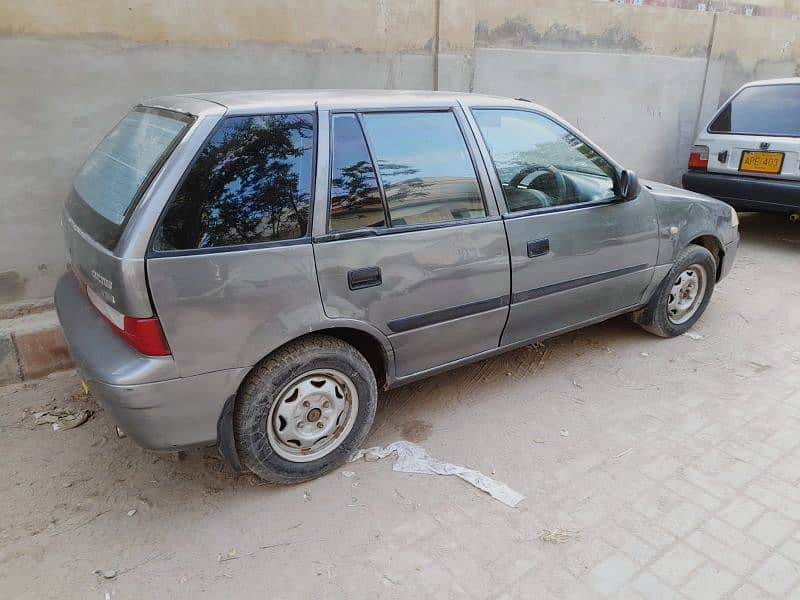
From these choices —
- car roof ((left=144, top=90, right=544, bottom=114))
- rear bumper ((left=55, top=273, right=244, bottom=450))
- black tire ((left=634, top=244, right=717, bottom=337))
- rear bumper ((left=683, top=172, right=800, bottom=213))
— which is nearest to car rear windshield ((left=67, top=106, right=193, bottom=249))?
car roof ((left=144, top=90, right=544, bottom=114))

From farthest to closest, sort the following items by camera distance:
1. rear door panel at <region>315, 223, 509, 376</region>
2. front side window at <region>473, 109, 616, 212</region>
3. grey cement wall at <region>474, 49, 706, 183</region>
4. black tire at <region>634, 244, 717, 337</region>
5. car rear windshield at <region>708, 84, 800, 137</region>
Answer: car rear windshield at <region>708, 84, 800, 137</region> < grey cement wall at <region>474, 49, 706, 183</region> < black tire at <region>634, 244, 717, 337</region> < front side window at <region>473, 109, 616, 212</region> < rear door panel at <region>315, 223, 509, 376</region>

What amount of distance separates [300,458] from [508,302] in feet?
4.60

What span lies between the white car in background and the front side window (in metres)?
3.69

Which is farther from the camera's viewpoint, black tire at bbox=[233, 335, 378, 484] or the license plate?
the license plate

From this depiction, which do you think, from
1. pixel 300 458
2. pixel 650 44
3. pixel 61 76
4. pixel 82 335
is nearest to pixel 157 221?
pixel 82 335

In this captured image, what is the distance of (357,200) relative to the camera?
8.85ft

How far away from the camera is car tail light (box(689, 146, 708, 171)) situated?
6.77m

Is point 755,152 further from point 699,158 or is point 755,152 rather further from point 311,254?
point 311,254

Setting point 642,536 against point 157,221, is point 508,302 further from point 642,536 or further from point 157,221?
point 157,221

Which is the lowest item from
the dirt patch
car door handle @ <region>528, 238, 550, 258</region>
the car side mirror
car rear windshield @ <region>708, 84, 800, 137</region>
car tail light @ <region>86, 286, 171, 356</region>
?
the dirt patch

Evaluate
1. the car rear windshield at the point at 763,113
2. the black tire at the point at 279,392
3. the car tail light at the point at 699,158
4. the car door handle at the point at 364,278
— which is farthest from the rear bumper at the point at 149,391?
the car rear windshield at the point at 763,113

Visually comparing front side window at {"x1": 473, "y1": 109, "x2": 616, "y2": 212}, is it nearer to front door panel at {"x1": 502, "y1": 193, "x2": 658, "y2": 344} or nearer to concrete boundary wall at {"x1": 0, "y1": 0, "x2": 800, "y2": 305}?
front door panel at {"x1": 502, "y1": 193, "x2": 658, "y2": 344}

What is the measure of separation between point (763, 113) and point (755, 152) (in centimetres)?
54

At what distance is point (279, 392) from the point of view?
8.65 feet
